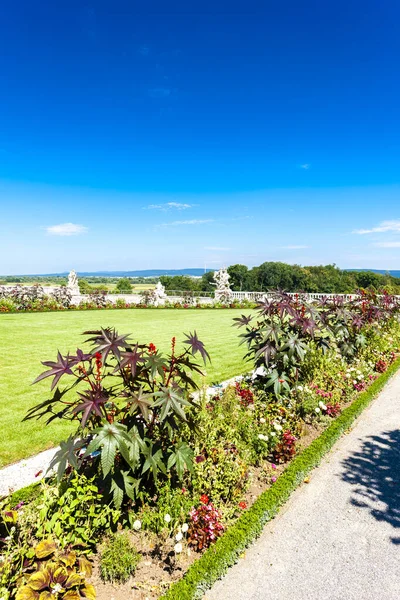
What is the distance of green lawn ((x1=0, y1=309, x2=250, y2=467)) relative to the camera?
4.12 metres

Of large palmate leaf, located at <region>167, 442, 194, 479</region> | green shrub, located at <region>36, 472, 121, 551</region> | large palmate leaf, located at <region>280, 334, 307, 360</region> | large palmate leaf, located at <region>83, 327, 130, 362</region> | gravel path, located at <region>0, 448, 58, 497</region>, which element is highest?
large palmate leaf, located at <region>83, 327, 130, 362</region>

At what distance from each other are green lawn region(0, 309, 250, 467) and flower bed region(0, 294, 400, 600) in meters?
1.25

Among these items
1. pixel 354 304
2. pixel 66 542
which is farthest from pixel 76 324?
pixel 66 542

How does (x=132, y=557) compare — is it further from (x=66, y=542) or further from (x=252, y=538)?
(x=252, y=538)

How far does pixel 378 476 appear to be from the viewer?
3.71m

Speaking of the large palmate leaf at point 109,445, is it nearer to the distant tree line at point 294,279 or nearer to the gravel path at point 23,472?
the gravel path at point 23,472

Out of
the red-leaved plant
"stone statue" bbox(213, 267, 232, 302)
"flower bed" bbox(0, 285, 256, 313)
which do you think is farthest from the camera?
"stone statue" bbox(213, 267, 232, 302)

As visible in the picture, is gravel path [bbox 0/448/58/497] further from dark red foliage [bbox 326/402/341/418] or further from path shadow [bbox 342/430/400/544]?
dark red foliage [bbox 326/402/341/418]

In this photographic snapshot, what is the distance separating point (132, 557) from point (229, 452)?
1.32m

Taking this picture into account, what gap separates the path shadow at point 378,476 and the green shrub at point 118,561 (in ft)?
6.88

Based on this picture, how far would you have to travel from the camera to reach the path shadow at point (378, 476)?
316 cm

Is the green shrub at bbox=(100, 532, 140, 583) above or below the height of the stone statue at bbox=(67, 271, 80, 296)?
below

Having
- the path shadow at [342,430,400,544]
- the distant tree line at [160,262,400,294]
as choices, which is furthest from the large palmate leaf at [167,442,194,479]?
the distant tree line at [160,262,400,294]

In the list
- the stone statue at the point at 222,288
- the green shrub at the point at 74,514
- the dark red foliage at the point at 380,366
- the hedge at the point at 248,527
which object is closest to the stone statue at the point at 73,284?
the stone statue at the point at 222,288
